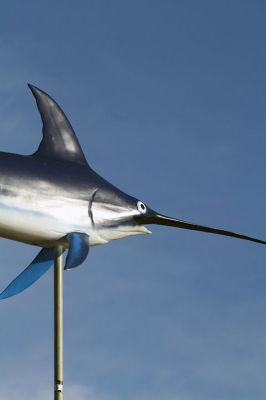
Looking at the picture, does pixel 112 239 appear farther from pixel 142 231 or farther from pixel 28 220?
pixel 28 220

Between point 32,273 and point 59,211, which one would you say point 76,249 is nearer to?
point 59,211

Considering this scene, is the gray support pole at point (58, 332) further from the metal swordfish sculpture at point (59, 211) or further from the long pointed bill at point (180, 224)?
the long pointed bill at point (180, 224)

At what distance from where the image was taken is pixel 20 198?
377 inches

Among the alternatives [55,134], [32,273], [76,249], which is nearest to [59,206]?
[76,249]

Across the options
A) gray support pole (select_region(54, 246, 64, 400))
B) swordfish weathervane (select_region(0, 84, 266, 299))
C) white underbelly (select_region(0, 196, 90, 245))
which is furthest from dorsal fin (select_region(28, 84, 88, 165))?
gray support pole (select_region(54, 246, 64, 400))

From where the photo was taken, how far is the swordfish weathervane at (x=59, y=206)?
9570 mm

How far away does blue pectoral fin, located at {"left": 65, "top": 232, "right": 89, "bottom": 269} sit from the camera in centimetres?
941

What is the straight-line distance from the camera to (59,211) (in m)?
9.85

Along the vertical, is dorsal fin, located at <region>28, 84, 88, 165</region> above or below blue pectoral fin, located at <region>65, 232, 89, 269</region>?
above

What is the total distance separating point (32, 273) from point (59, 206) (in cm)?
88

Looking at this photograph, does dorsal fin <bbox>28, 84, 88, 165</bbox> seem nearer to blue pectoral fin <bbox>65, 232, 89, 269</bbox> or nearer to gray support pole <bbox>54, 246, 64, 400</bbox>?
blue pectoral fin <bbox>65, 232, 89, 269</bbox>

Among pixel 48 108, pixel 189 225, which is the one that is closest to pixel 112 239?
pixel 189 225

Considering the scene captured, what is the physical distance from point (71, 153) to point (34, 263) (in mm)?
1608

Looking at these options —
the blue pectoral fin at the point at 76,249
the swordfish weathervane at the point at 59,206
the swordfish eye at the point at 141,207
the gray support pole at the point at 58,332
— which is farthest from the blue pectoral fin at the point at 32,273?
the swordfish eye at the point at 141,207
